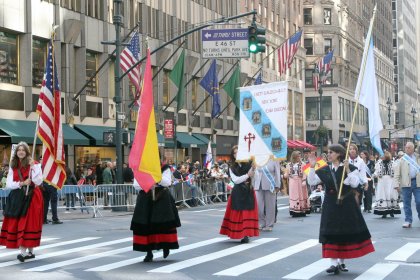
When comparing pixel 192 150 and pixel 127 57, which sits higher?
pixel 127 57

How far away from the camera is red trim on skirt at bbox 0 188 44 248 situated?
40.2 ft

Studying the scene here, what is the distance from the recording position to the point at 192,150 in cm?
4941

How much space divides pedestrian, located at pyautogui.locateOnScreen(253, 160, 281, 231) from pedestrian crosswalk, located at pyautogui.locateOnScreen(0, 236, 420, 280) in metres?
1.52

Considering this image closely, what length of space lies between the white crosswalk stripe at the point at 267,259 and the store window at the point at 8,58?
767 inches

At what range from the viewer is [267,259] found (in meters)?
12.3

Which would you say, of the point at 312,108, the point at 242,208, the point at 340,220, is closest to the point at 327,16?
the point at 312,108

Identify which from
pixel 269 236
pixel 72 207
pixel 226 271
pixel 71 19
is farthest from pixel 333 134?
pixel 226 271

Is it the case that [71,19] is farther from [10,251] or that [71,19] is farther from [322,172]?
[322,172]

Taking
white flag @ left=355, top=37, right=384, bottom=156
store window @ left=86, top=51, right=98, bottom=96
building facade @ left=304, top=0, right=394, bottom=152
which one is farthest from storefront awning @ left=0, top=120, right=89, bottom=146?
building facade @ left=304, top=0, right=394, bottom=152

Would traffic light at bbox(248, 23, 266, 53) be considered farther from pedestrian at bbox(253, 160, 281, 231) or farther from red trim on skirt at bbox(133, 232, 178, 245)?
red trim on skirt at bbox(133, 232, 178, 245)

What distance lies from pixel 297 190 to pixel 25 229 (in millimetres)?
10768

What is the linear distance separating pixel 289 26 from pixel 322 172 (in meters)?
61.8

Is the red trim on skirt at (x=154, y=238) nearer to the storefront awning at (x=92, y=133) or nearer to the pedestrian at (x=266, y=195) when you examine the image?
the pedestrian at (x=266, y=195)

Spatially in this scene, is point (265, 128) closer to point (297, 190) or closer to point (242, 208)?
point (242, 208)
